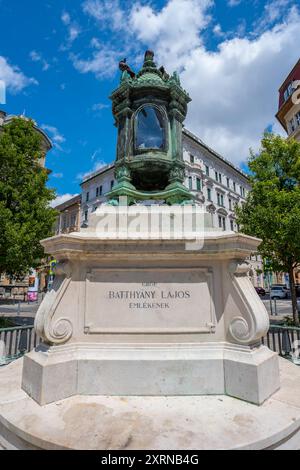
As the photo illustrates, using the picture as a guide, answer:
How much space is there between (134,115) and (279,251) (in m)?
10.0

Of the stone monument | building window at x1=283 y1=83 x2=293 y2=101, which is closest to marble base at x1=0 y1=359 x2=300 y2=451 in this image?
the stone monument

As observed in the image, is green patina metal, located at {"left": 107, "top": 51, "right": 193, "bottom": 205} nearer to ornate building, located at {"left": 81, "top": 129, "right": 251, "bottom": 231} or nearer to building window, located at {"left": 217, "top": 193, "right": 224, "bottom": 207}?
ornate building, located at {"left": 81, "top": 129, "right": 251, "bottom": 231}

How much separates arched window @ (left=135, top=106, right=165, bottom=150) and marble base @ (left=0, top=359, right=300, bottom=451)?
428 centimetres

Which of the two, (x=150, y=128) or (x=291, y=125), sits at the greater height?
(x=291, y=125)

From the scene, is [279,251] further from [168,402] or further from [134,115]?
[168,402]

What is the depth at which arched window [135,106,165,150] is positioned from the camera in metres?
5.34

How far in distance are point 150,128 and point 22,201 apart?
10020 mm

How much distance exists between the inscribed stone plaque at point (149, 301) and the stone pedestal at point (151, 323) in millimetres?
13

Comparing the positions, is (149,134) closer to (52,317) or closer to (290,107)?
(52,317)

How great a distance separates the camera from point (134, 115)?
5426mm

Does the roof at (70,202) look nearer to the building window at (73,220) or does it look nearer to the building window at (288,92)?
the building window at (73,220)

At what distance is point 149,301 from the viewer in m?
3.72

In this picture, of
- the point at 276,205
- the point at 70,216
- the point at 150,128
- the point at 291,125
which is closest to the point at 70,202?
the point at 70,216
